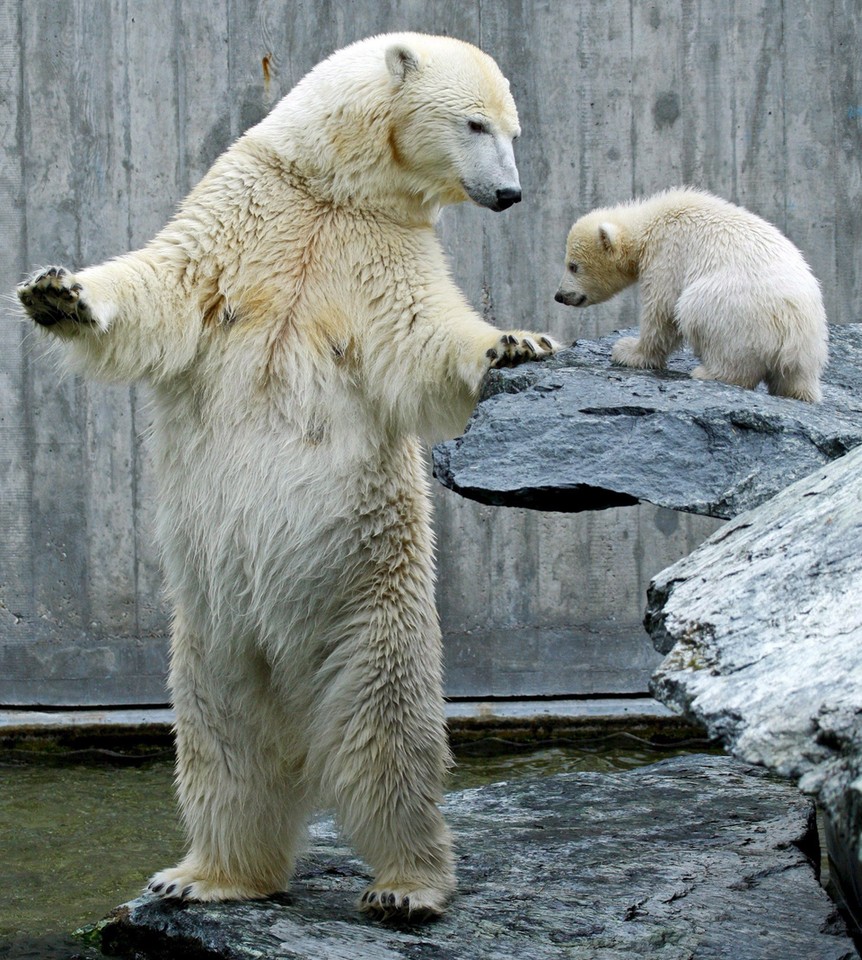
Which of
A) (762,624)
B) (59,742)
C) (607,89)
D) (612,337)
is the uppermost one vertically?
(607,89)

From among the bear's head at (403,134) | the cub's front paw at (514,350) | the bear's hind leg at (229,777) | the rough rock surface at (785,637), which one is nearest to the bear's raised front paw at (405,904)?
the bear's hind leg at (229,777)

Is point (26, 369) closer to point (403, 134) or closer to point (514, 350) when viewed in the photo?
point (403, 134)

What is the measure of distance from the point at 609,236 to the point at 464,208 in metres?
2.49

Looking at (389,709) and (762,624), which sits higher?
(762,624)

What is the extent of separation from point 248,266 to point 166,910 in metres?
1.62

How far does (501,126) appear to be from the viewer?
11.7 ft

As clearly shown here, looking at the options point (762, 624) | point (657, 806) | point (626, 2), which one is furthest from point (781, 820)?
point (626, 2)

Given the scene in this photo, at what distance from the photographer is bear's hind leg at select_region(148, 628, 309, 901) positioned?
330 cm

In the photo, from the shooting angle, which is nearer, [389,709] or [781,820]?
[389,709]

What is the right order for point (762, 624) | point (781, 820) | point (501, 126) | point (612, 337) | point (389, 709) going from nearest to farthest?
point (762, 624) → point (389, 709) → point (501, 126) → point (781, 820) → point (612, 337)

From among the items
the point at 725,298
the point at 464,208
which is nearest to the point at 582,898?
the point at 725,298

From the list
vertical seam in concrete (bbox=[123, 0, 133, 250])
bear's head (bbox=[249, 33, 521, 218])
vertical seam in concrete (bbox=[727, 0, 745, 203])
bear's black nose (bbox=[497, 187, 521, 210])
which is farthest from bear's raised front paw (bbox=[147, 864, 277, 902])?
vertical seam in concrete (bbox=[727, 0, 745, 203])

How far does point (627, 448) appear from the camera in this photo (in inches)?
128

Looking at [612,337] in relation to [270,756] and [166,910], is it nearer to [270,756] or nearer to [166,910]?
[270,756]
